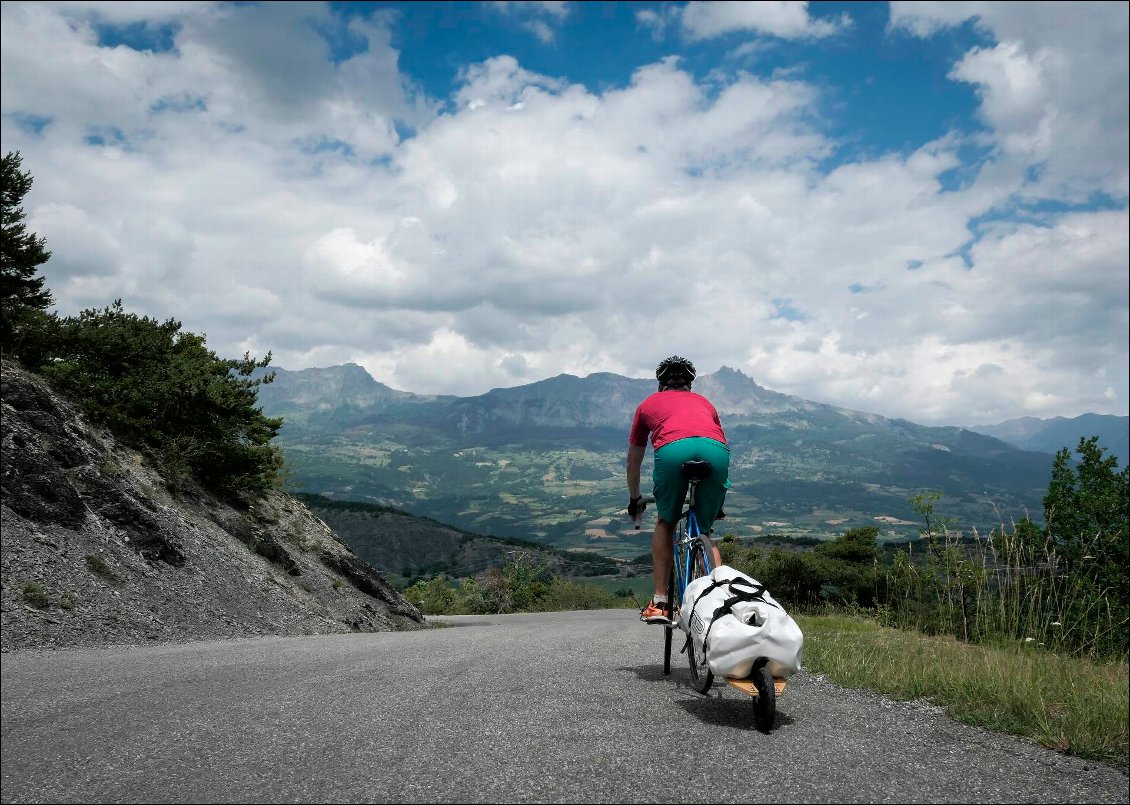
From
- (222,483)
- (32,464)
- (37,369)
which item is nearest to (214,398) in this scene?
(222,483)

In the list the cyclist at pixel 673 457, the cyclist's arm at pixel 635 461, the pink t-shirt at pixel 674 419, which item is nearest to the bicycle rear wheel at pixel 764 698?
the cyclist at pixel 673 457

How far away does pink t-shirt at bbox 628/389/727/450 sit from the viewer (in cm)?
554

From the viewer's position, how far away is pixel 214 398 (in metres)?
17.9

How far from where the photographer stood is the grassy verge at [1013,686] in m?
3.79

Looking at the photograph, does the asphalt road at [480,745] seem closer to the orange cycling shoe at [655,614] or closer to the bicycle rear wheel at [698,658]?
the bicycle rear wheel at [698,658]

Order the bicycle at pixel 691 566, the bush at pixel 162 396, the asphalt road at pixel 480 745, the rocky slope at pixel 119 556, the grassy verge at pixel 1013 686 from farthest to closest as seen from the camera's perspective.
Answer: the bush at pixel 162 396 → the rocky slope at pixel 119 556 → the bicycle at pixel 691 566 → the grassy verge at pixel 1013 686 → the asphalt road at pixel 480 745

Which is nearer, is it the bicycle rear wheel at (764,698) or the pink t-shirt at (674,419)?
the bicycle rear wheel at (764,698)

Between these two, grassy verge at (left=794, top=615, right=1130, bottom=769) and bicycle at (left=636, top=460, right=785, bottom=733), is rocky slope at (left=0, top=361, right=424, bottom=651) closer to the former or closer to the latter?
bicycle at (left=636, top=460, right=785, bottom=733)

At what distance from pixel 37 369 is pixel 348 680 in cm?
1532

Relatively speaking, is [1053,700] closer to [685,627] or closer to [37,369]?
[685,627]

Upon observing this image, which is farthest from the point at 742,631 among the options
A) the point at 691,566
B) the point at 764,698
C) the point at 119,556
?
the point at 119,556

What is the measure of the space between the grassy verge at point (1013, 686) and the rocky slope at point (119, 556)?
352 inches

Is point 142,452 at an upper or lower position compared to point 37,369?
lower

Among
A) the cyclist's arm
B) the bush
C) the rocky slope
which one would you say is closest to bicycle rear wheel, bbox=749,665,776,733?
the cyclist's arm
